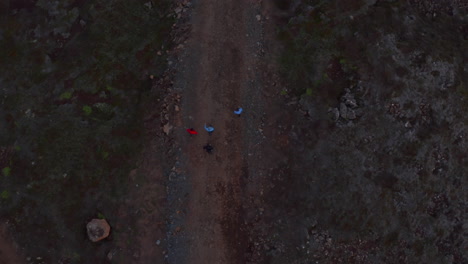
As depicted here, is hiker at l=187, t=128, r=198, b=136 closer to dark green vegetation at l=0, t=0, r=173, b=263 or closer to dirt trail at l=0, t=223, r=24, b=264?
dark green vegetation at l=0, t=0, r=173, b=263

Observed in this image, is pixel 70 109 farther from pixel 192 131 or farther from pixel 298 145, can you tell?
pixel 298 145

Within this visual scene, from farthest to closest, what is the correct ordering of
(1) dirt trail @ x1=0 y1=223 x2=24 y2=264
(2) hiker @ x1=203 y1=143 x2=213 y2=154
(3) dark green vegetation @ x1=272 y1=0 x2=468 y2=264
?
(1) dirt trail @ x1=0 y1=223 x2=24 y2=264, (3) dark green vegetation @ x1=272 y1=0 x2=468 y2=264, (2) hiker @ x1=203 y1=143 x2=213 y2=154

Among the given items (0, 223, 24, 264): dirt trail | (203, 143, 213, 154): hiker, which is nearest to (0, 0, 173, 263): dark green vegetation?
(0, 223, 24, 264): dirt trail

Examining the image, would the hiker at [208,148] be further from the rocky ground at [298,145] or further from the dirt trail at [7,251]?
the dirt trail at [7,251]

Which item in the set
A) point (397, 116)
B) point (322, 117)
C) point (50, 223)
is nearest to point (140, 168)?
point (50, 223)

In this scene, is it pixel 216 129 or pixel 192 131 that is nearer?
pixel 192 131

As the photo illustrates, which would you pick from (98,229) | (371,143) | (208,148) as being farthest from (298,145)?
(98,229)
